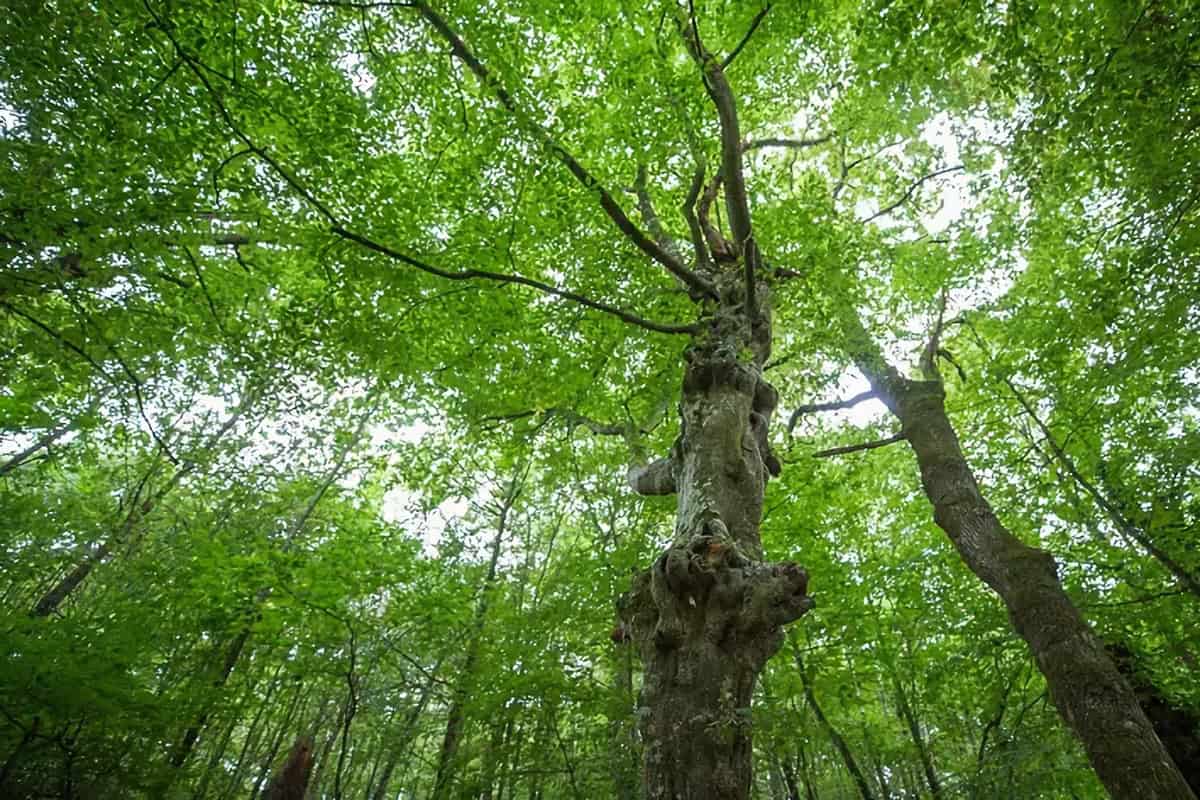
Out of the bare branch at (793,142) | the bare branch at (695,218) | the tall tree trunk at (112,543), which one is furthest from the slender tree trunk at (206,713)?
the bare branch at (793,142)

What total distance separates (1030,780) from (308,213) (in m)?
8.26

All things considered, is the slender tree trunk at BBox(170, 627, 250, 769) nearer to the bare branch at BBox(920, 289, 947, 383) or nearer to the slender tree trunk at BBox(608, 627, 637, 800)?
the slender tree trunk at BBox(608, 627, 637, 800)

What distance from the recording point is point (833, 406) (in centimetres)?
683

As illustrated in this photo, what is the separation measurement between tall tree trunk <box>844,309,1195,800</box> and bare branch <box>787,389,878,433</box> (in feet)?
1.47

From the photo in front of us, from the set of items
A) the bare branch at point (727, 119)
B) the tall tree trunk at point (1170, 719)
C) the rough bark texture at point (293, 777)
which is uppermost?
the bare branch at point (727, 119)

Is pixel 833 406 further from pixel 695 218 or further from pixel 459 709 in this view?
pixel 459 709

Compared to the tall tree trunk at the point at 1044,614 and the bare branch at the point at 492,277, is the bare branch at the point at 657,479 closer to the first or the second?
the bare branch at the point at 492,277

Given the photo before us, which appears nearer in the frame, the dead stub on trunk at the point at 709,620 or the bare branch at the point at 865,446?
the dead stub on trunk at the point at 709,620

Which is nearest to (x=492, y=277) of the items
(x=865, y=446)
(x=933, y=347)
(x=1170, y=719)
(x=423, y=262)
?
(x=423, y=262)

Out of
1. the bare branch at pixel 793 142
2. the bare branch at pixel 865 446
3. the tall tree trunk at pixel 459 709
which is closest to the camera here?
the tall tree trunk at pixel 459 709

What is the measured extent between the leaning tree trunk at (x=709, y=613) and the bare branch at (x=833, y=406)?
281 centimetres

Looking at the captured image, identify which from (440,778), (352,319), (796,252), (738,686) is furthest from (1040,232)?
(440,778)

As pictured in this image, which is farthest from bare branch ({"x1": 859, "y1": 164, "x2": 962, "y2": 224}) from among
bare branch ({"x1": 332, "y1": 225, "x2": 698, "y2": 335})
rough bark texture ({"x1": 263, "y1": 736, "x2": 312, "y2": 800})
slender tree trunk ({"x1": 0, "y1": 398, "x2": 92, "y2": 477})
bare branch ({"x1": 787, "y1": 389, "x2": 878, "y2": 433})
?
slender tree trunk ({"x1": 0, "y1": 398, "x2": 92, "y2": 477})

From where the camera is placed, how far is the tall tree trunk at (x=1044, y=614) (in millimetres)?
3561
